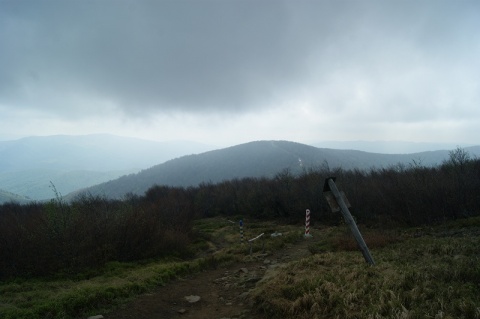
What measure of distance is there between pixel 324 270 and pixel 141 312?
5783mm

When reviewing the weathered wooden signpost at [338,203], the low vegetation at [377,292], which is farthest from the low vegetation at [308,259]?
the weathered wooden signpost at [338,203]

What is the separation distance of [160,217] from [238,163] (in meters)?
139

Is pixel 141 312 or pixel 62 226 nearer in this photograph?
pixel 141 312

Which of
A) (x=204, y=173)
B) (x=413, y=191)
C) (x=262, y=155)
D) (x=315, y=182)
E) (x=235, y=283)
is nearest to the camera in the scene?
(x=235, y=283)

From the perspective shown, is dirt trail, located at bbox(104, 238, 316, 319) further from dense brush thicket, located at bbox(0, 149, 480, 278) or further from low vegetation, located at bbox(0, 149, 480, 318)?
dense brush thicket, located at bbox(0, 149, 480, 278)

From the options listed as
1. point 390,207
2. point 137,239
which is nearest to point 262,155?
point 390,207

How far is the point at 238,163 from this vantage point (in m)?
166

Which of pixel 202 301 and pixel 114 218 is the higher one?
pixel 114 218

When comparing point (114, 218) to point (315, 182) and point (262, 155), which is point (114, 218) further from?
point (262, 155)

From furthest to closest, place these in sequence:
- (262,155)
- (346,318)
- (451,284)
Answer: (262,155), (451,284), (346,318)

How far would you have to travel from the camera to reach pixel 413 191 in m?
25.5

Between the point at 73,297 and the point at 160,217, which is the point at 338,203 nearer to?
the point at 73,297

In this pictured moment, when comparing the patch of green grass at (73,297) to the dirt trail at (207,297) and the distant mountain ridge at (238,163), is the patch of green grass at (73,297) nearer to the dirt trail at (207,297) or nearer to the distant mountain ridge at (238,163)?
the dirt trail at (207,297)

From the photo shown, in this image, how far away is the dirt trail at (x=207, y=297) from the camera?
776 centimetres
